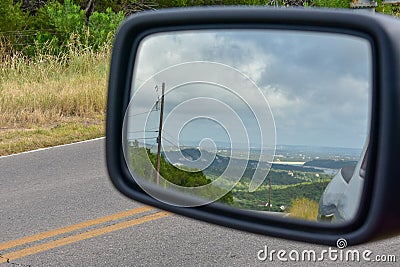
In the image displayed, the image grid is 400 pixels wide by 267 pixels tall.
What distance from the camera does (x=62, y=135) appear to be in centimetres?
993

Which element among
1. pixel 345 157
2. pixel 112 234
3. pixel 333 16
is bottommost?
pixel 112 234

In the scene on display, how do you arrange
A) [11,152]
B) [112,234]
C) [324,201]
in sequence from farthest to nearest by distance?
1. [11,152]
2. [112,234]
3. [324,201]

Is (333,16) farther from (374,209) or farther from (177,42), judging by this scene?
(177,42)

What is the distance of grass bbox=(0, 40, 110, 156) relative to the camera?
990 cm

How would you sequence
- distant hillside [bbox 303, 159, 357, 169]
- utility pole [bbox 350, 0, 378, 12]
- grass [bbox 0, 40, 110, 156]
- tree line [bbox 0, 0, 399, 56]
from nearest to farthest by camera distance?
distant hillside [bbox 303, 159, 357, 169] < utility pole [bbox 350, 0, 378, 12] < grass [bbox 0, 40, 110, 156] < tree line [bbox 0, 0, 399, 56]

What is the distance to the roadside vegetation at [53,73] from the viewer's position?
404 inches

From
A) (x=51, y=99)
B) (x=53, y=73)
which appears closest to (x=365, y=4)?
(x=51, y=99)

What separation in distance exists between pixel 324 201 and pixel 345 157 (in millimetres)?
125

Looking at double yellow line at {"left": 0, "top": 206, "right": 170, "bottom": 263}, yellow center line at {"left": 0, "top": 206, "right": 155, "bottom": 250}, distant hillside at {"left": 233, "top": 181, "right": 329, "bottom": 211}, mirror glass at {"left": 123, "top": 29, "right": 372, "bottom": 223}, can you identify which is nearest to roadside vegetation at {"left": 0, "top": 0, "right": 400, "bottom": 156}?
double yellow line at {"left": 0, "top": 206, "right": 170, "bottom": 263}

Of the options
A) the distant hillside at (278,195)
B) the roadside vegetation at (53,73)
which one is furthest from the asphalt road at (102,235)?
the distant hillside at (278,195)

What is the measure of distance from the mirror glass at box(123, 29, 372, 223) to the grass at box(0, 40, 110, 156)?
7290 millimetres

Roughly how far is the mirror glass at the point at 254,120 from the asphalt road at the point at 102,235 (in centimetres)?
216

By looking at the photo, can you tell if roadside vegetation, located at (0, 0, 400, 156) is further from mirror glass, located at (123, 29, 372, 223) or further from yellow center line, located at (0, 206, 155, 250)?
mirror glass, located at (123, 29, 372, 223)

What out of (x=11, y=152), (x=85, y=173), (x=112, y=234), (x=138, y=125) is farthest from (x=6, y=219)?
(x=138, y=125)
